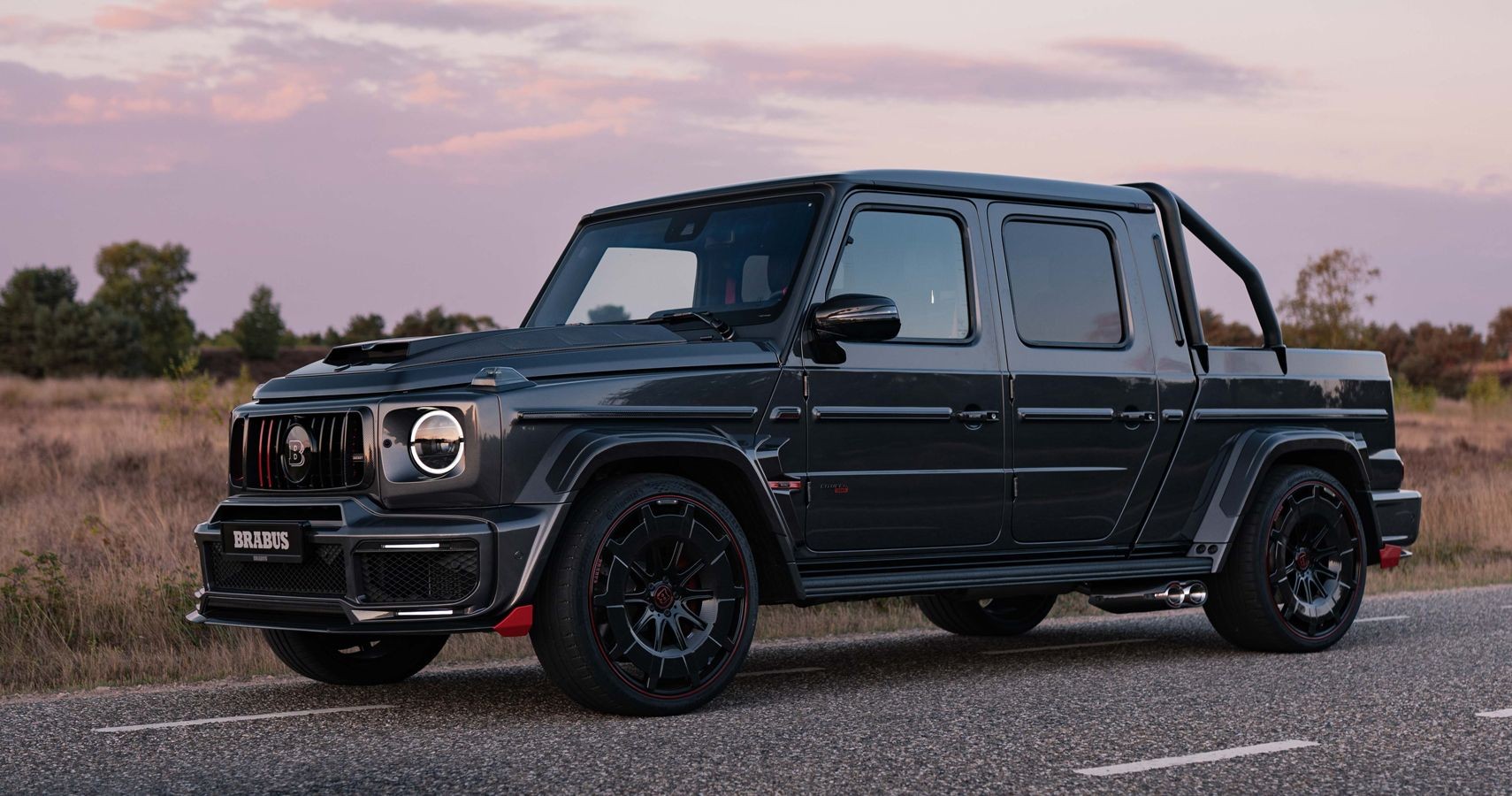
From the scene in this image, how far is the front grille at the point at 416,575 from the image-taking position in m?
5.76

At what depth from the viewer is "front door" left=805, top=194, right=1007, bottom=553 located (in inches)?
265

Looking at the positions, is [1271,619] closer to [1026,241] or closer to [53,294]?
[1026,241]

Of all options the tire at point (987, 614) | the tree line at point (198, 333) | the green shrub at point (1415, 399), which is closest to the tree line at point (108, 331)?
the tree line at point (198, 333)

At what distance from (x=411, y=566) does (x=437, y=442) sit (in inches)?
17.3

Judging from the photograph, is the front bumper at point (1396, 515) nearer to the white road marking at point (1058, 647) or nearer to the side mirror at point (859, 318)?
the white road marking at point (1058, 647)

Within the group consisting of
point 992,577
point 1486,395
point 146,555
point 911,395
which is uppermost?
point 911,395

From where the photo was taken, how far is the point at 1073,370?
7.60 m

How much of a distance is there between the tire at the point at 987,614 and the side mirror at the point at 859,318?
2.91 meters

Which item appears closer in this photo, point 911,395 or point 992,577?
point 911,395

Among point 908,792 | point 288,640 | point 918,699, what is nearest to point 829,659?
point 918,699

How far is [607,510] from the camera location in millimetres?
5961

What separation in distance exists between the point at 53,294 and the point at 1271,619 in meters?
73.5

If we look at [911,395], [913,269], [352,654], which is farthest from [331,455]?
[913,269]

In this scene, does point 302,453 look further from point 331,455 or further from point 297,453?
point 331,455
